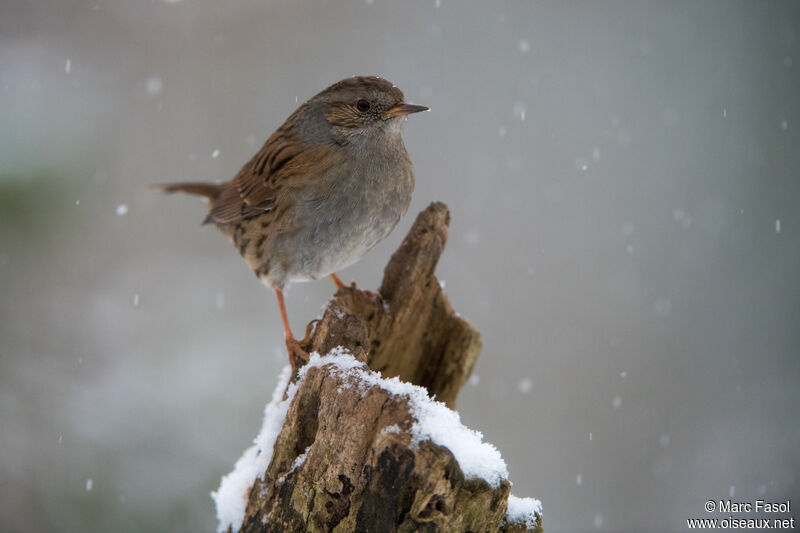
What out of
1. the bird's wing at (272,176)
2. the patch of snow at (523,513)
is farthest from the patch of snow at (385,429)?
the bird's wing at (272,176)

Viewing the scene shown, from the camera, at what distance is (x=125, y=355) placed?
19.2ft

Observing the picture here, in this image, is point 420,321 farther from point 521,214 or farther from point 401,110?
point 521,214

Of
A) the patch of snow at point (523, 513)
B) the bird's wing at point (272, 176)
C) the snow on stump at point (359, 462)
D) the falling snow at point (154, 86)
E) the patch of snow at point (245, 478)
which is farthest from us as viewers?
the falling snow at point (154, 86)

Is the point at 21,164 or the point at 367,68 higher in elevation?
the point at 367,68

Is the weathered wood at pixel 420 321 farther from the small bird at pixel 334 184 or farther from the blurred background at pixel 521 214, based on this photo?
the blurred background at pixel 521 214

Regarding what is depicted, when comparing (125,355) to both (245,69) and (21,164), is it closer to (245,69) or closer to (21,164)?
(21,164)

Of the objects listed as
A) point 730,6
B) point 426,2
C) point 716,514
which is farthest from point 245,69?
point 716,514

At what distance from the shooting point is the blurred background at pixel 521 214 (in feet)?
19.8

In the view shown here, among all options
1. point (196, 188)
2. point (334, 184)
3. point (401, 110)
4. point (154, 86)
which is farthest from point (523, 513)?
point (154, 86)

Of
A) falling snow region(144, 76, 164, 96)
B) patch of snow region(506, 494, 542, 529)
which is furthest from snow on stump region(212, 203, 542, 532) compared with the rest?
falling snow region(144, 76, 164, 96)

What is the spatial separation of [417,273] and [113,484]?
2.97 metres

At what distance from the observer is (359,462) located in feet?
7.69

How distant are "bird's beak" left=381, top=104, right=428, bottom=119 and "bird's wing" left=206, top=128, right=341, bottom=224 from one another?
36 centimetres

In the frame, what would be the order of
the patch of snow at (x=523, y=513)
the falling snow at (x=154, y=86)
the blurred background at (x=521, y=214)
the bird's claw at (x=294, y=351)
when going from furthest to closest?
the falling snow at (x=154, y=86)
the blurred background at (x=521, y=214)
the bird's claw at (x=294, y=351)
the patch of snow at (x=523, y=513)
